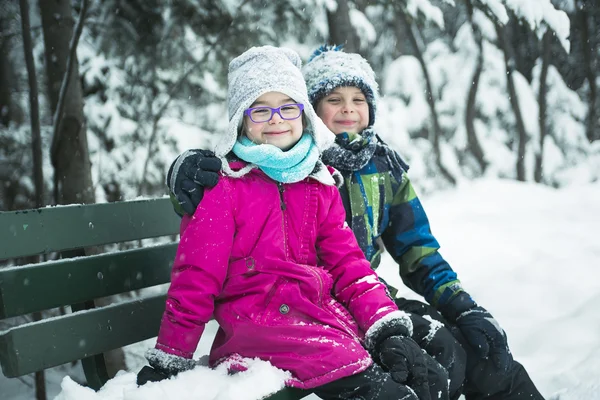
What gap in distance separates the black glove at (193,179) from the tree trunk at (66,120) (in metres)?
1.60

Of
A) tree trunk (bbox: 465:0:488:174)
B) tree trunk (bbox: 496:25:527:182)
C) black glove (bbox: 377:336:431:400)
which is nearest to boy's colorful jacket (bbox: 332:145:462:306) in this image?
black glove (bbox: 377:336:431:400)

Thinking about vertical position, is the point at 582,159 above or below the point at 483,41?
below

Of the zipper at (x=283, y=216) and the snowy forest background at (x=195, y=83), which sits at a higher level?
the snowy forest background at (x=195, y=83)

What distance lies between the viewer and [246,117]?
2.59 meters

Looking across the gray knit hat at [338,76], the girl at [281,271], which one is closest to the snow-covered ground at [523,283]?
the girl at [281,271]

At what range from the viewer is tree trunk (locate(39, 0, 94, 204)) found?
382cm

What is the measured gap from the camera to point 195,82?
7.83 meters

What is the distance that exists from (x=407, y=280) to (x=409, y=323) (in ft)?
2.36

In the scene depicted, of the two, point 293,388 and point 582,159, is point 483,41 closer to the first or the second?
point 582,159

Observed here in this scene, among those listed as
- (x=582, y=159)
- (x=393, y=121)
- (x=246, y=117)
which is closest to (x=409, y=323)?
(x=246, y=117)

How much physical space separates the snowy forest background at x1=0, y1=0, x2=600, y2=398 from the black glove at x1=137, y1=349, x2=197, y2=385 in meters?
1.68

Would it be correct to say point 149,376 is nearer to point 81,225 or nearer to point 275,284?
point 275,284

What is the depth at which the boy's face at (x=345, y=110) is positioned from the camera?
10.2ft

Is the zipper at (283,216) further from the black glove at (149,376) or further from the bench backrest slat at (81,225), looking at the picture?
the bench backrest slat at (81,225)
